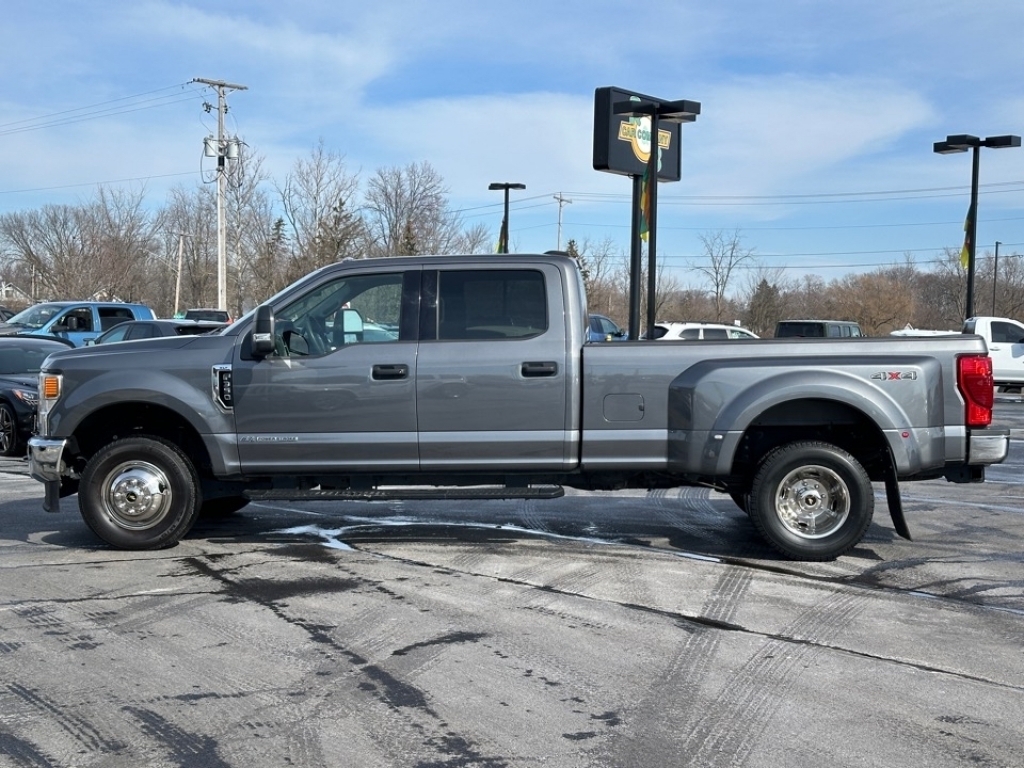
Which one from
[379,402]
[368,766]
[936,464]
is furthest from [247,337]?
[936,464]

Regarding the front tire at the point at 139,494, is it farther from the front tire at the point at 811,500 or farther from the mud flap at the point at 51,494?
the front tire at the point at 811,500

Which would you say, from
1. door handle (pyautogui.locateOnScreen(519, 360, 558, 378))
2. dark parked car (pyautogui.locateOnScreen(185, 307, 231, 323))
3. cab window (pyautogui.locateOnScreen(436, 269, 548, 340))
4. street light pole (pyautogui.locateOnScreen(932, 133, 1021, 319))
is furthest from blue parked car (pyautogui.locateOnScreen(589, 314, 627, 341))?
door handle (pyautogui.locateOnScreen(519, 360, 558, 378))

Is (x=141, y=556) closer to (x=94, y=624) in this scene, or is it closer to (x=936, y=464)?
(x=94, y=624)

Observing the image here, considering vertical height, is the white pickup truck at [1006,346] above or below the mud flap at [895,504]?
above

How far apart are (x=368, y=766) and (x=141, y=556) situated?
13.4ft

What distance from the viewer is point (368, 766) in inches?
153

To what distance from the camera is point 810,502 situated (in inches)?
288

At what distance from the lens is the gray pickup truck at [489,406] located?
711 cm

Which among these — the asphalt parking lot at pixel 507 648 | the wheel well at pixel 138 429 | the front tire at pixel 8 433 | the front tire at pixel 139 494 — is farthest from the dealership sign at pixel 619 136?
the front tire at pixel 139 494

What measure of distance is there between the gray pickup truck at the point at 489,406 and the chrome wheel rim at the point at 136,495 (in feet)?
0.05

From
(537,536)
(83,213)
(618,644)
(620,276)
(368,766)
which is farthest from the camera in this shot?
(620,276)

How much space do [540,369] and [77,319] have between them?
19558 mm

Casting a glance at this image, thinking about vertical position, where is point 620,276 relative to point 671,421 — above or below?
above

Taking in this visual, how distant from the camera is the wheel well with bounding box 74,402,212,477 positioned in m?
7.54
